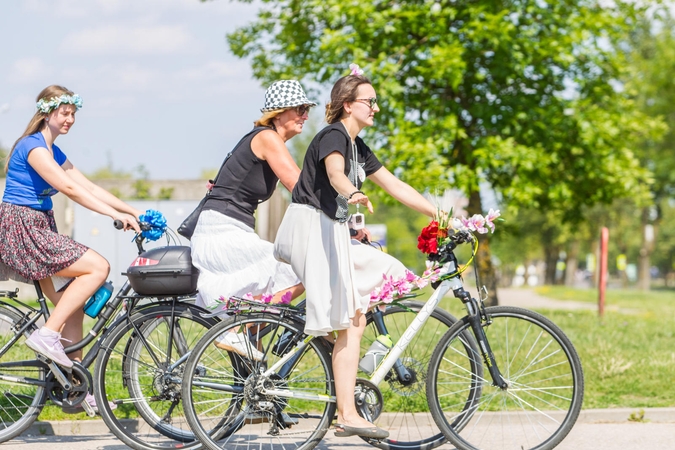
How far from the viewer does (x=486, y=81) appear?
632 inches

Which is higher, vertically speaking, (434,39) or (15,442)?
(434,39)

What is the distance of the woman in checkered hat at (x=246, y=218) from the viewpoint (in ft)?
15.0

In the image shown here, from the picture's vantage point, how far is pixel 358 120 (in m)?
4.36

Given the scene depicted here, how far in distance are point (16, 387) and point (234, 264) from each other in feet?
4.84

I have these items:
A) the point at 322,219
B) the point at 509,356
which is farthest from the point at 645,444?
the point at 322,219

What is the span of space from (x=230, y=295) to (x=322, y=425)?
0.78 meters

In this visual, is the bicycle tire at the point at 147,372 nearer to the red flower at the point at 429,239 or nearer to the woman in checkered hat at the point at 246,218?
the woman in checkered hat at the point at 246,218

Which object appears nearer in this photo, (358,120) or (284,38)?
(358,120)

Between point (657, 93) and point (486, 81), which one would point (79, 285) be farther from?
point (657, 93)

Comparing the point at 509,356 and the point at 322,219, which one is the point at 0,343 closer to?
the point at 322,219

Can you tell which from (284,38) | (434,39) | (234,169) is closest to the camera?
(234,169)

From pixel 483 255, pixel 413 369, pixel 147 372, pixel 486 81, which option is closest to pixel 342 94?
pixel 413 369

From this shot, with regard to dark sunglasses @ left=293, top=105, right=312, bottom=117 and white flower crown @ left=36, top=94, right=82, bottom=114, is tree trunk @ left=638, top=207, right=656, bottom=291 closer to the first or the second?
dark sunglasses @ left=293, top=105, right=312, bottom=117

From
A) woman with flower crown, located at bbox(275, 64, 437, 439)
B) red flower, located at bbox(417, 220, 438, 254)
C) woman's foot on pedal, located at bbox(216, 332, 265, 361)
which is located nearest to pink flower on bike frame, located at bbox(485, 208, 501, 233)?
red flower, located at bbox(417, 220, 438, 254)
